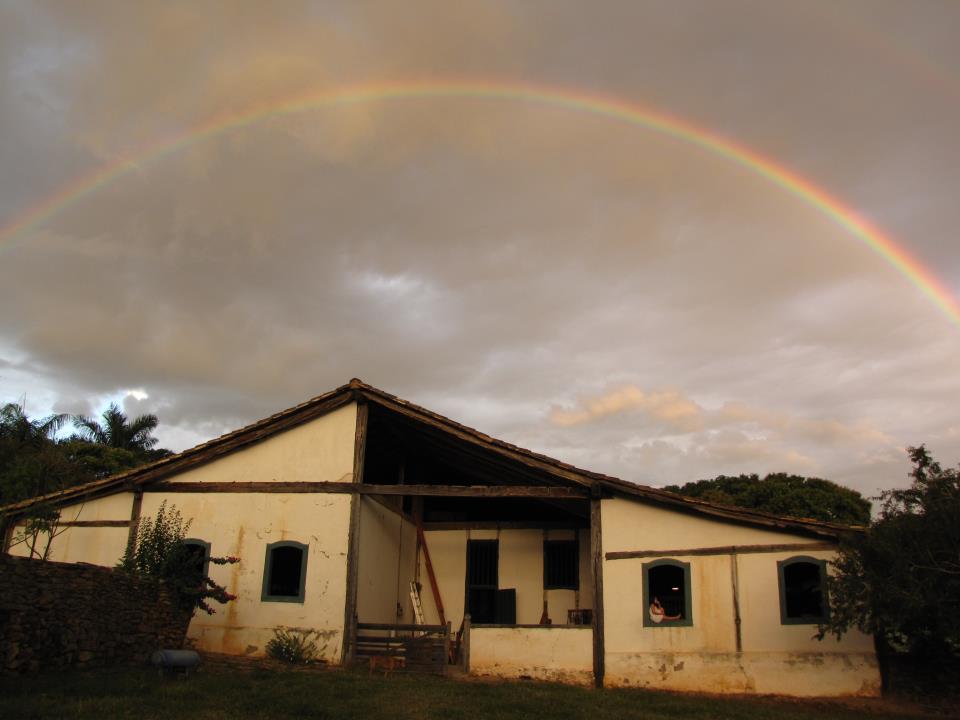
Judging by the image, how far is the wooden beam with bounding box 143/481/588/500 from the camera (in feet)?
53.6

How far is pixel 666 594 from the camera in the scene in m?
16.1

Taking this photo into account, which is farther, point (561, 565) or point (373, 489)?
point (561, 565)

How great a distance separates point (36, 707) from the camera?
920cm

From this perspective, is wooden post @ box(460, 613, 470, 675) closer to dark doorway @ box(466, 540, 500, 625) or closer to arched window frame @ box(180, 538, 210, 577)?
dark doorway @ box(466, 540, 500, 625)

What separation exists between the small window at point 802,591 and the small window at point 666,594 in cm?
177

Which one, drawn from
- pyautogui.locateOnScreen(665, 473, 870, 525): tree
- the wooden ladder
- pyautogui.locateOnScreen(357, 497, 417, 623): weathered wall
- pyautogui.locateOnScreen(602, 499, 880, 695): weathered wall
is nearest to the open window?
the wooden ladder

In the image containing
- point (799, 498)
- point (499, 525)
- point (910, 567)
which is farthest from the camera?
point (799, 498)

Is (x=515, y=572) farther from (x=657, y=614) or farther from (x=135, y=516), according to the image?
(x=135, y=516)

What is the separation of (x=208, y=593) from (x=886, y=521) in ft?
40.3

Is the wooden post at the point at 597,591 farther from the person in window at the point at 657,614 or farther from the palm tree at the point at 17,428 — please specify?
the palm tree at the point at 17,428

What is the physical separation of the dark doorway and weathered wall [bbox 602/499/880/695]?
5863mm

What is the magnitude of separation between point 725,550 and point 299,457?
378 inches

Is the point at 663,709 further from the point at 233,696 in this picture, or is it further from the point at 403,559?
the point at 403,559

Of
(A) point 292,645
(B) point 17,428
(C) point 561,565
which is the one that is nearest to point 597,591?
(C) point 561,565
